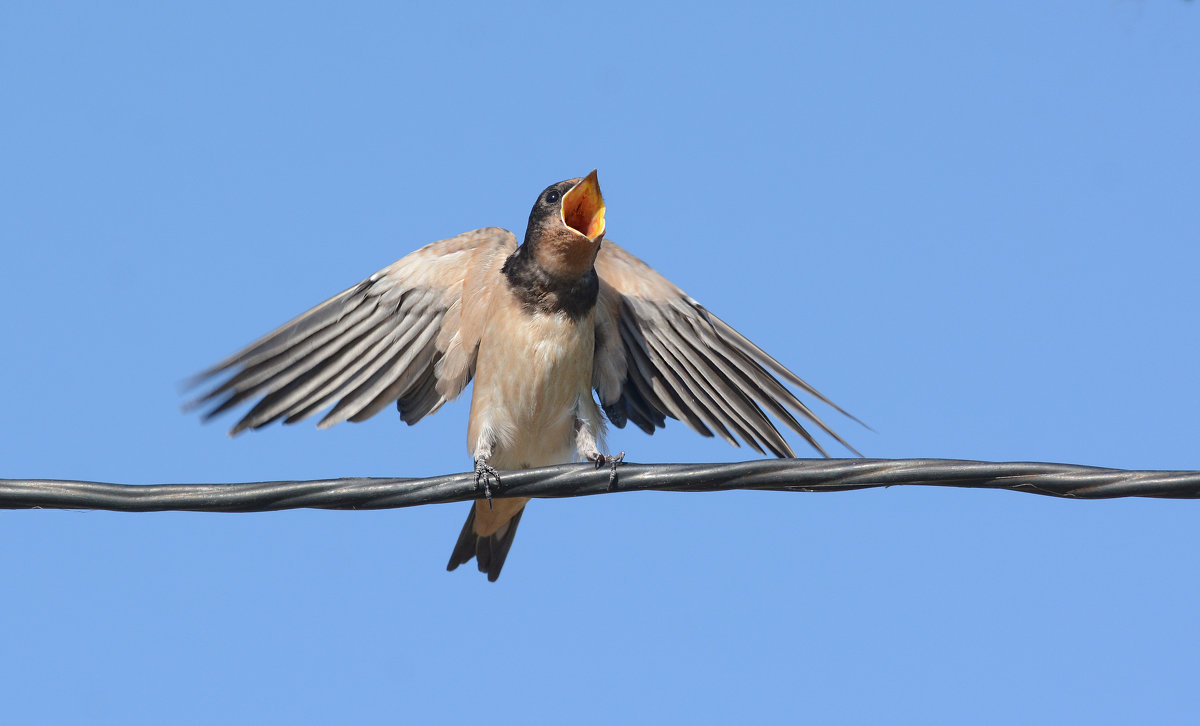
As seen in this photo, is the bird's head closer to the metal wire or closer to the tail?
the tail

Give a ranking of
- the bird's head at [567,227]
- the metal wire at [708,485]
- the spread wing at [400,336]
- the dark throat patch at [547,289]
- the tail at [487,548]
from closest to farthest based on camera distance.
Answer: the metal wire at [708,485], the bird's head at [567,227], the dark throat patch at [547,289], the spread wing at [400,336], the tail at [487,548]

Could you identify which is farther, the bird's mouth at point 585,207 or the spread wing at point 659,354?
the spread wing at point 659,354

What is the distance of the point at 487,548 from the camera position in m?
8.62

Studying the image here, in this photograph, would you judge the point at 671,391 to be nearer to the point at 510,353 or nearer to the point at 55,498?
the point at 510,353

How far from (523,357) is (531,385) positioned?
179 millimetres

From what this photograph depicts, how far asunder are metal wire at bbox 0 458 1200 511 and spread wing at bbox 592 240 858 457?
3.17 metres

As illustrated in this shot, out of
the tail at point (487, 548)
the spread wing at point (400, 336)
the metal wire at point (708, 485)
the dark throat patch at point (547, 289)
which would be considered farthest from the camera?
the tail at point (487, 548)

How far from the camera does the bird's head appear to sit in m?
7.40

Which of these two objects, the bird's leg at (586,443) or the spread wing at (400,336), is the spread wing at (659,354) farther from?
the spread wing at (400,336)

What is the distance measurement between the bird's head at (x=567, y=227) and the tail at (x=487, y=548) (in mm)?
1952

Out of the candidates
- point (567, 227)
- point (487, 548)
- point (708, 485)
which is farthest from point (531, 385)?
point (708, 485)

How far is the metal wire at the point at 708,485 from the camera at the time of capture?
457cm

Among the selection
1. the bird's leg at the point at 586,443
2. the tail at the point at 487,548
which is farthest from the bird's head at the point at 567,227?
the tail at the point at 487,548

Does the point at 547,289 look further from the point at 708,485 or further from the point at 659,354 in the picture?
the point at 708,485
